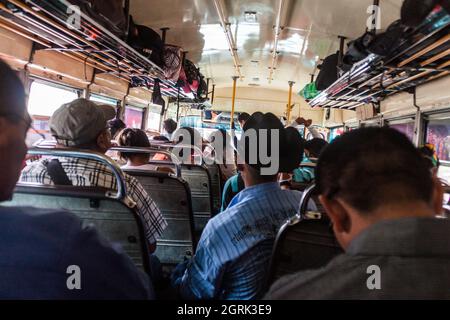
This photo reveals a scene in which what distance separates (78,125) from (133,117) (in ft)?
20.0

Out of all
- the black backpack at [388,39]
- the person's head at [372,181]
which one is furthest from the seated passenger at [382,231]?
→ the black backpack at [388,39]

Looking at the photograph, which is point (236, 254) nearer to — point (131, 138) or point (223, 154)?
point (131, 138)

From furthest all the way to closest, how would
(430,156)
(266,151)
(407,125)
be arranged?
(407,125) < (430,156) < (266,151)

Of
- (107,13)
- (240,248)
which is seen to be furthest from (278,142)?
(107,13)

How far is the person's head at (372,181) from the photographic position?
0.74 metres

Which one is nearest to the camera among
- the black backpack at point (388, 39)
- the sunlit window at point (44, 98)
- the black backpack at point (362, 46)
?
the black backpack at point (388, 39)

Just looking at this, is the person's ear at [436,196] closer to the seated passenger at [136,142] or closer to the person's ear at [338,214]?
the person's ear at [338,214]

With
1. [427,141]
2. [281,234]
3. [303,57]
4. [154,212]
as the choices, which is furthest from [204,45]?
[281,234]

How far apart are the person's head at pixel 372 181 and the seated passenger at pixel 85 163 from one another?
1312 mm

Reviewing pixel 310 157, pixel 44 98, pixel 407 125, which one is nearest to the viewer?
pixel 310 157

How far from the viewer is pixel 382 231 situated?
0.72 m

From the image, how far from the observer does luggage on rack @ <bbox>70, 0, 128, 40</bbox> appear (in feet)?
9.68

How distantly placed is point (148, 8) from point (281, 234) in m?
4.60
